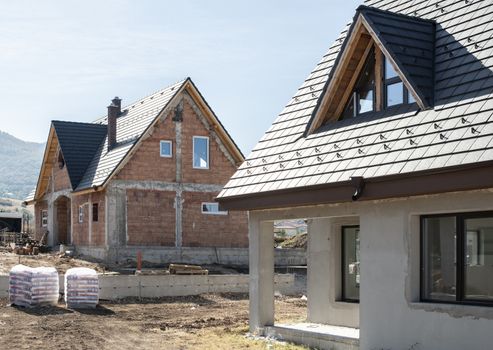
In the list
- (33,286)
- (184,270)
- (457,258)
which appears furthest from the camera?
(184,270)

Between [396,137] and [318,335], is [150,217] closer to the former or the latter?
[318,335]

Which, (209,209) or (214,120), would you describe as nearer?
(214,120)

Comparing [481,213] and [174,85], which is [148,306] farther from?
[174,85]

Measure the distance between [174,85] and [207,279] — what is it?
42.6 feet

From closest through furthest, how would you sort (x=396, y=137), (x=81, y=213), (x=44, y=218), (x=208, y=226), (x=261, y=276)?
(x=396, y=137), (x=261, y=276), (x=208, y=226), (x=81, y=213), (x=44, y=218)

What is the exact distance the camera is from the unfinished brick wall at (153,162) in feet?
110

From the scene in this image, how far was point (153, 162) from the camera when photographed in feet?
112

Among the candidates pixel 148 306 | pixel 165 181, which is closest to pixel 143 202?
pixel 165 181

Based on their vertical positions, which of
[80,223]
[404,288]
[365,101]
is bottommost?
[404,288]

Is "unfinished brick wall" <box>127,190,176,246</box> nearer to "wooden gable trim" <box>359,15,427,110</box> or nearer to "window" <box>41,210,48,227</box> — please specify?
"window" <box>41,210,48,227</box>

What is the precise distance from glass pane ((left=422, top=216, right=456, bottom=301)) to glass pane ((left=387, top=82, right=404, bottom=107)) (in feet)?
8.03

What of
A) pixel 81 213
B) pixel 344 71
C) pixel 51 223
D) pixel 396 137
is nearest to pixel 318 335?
pixel 396 137

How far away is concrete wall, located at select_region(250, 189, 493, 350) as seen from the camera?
1045cm

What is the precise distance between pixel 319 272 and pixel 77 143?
24371 mm
